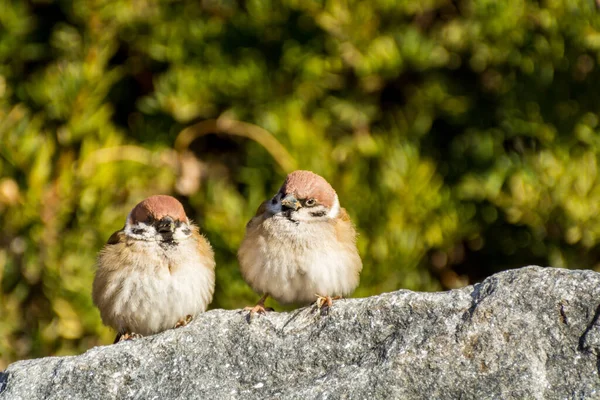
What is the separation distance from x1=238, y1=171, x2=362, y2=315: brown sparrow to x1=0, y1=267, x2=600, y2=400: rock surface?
80 centimetres

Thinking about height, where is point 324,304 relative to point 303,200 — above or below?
below

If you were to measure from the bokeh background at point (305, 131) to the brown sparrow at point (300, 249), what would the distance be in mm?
819

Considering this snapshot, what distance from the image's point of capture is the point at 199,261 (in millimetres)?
4480

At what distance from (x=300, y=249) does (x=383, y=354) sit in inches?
50.9

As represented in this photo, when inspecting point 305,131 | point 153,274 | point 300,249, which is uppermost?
point 305,131

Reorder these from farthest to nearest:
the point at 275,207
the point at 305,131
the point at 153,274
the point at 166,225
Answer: the point at 305,131
the point at 275,207
the point at 166,225
the point at 153,274

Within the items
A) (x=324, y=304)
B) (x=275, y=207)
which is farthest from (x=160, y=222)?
(x=324, y=304)

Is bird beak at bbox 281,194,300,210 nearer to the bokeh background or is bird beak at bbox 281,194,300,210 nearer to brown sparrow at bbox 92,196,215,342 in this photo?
brown sparrow at bbox 92,196,215,342

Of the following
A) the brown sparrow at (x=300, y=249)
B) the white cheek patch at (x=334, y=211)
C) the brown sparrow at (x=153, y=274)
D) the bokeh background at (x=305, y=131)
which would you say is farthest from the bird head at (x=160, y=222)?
the bokeh background at (x=305, y=131)

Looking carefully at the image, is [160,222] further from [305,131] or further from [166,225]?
[305,131]

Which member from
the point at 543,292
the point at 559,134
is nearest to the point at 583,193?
the point at 559,134

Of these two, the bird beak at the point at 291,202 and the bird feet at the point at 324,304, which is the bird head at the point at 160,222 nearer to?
the bird beak at the point at 291,202

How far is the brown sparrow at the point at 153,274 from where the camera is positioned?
430cm

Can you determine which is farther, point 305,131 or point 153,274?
point 305,131
